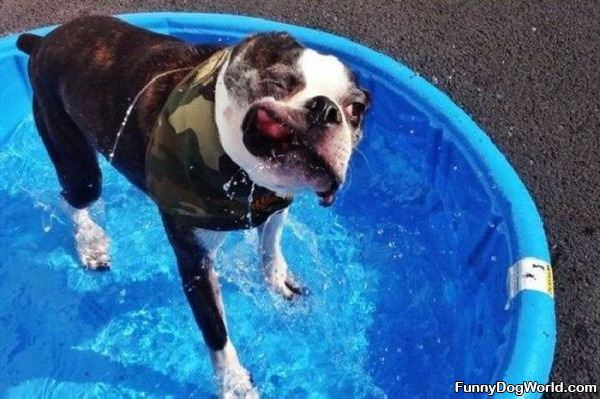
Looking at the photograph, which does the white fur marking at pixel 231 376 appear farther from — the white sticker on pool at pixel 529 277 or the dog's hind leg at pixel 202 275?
the white sticker on pool at pixel 529 277

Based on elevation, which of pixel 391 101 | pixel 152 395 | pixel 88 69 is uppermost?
pixel 88 69

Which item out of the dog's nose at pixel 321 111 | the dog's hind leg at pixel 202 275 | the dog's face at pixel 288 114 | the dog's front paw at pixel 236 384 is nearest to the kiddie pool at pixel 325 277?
the dog's front paw at pixel 236 384

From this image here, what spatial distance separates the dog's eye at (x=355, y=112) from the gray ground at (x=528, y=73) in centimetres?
154

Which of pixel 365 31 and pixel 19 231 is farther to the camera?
pixel 365 31

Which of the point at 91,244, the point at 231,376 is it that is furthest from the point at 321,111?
the point at 91,244

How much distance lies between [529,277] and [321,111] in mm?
1269

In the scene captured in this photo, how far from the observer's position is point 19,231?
4.36 m

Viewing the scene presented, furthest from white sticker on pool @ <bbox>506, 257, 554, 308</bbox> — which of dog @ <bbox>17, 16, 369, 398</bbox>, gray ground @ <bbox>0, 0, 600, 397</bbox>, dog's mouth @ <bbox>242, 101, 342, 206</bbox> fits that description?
dog's mouth @ <bbox>242, 101, 342, 206</bbox>

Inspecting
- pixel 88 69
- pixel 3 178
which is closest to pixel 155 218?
pixel 3 178

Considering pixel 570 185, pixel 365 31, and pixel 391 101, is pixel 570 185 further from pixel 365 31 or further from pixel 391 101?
pixel 365 31

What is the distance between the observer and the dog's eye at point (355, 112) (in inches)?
103

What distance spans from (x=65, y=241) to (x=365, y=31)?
210 centimetres

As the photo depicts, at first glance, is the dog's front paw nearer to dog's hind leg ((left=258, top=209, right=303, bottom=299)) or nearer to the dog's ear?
dog's hind leg ((left=258, top=209, right=303, bottom=299))

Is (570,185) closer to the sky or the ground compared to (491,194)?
closer to the ground
